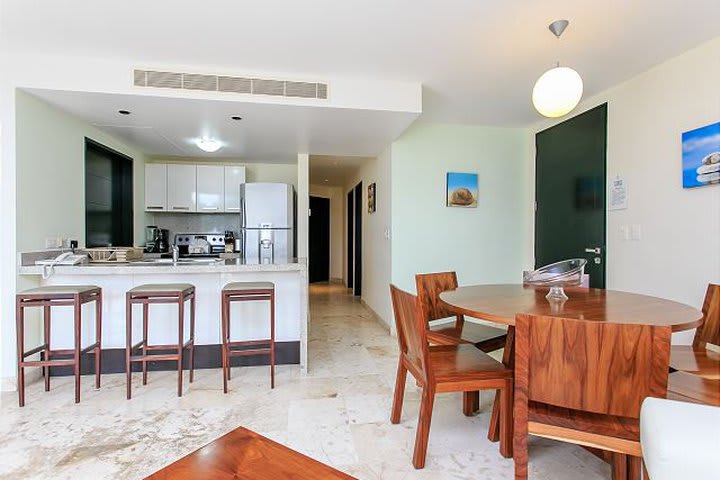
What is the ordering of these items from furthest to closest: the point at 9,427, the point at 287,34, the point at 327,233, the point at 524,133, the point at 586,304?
1. the point at 327,233
2. the point at 524,133
3. the point at 287,34
4. the point at 9,427
5. the point at 586,304

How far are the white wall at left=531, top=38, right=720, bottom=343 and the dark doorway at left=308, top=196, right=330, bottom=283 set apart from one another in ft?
20.1

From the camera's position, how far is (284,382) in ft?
8.78

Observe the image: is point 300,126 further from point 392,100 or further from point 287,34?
point 287,34

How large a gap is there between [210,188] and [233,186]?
293mm

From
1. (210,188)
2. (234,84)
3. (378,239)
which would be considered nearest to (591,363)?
(234,84)

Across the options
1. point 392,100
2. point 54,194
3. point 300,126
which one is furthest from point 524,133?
point 54,194

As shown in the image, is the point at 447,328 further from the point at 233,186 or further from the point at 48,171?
the point at 233,186

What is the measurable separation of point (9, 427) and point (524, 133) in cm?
494

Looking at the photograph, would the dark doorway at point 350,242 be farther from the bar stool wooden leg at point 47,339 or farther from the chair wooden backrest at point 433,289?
the bar stool wooden leg at point 47,339

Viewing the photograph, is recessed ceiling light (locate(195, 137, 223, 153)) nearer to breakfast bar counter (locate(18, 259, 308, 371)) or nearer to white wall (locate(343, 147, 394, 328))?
breakfast bar counter (locate(18, 259, 308, 371))

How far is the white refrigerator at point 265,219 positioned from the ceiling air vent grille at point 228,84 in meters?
1.88

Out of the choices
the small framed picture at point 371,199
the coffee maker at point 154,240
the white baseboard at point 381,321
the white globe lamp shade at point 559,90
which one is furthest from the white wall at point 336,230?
the white globe lamp shade at point 559,90

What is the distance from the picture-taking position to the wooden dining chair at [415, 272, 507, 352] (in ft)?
7.10

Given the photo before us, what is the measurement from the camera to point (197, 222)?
17.0 feet
